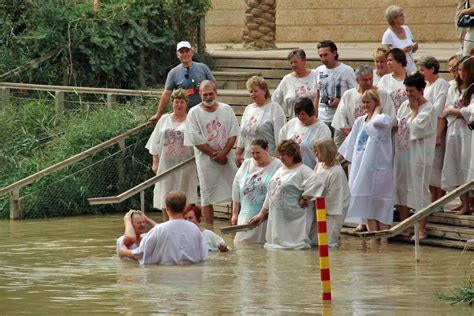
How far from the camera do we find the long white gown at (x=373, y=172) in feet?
62.0

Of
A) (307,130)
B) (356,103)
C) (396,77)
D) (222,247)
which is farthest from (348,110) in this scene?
(222,247)

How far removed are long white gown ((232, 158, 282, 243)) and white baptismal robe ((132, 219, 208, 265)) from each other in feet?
6.64

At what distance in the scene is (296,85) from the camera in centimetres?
2059

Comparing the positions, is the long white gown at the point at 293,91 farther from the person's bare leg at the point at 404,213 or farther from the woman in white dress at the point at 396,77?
the person's bare leg at the point at 404,213

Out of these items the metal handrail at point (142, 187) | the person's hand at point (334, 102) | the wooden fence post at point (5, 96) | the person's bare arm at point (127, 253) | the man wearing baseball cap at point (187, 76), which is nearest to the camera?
the person's bare arm at point (127, 253)

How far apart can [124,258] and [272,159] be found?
247cm

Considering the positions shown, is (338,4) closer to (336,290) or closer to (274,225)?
(274,225)

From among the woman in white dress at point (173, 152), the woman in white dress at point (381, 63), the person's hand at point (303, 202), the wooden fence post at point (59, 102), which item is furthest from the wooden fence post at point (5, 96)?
the person's hand at point (303, 202)

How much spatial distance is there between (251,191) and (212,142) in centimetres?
171

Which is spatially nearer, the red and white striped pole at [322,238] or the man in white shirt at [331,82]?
the red and white striped pole at [322,238]

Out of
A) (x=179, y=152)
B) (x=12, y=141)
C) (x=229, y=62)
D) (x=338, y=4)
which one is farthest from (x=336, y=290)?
(x=338, y=4)

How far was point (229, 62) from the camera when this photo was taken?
2728cm

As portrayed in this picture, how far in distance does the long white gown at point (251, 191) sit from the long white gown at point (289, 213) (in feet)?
1.24

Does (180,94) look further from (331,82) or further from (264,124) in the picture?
(331,82)
